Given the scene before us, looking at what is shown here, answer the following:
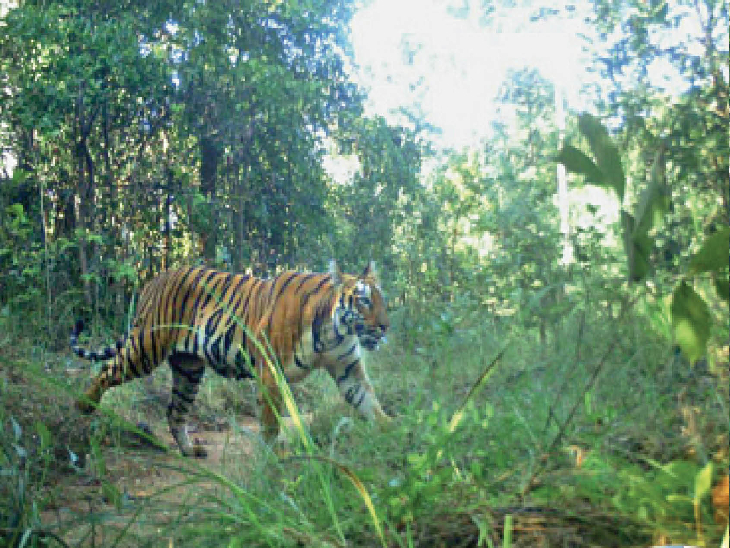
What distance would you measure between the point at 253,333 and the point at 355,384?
2.51 ft

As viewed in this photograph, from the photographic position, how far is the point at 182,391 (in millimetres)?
4973

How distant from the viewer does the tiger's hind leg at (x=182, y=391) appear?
16.3 feet

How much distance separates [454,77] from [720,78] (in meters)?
A: 7.02

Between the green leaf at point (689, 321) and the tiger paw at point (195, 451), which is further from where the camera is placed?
the tiger paw at point (195, 451)

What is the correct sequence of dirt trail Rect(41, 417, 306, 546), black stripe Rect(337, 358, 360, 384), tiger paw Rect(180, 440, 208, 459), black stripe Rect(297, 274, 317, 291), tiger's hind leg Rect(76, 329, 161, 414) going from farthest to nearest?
tiger paw Rect(180, 440, 208, 459)
tiger's hind leg Rect(76, 329, 161, 414)
black stripe Rect(297, 274, 317, 291)
black stripe Rect(337, 358, 360, 384)
dirt trail Rect(41, 417, 306, 546)

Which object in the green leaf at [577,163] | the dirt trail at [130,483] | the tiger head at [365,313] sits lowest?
the dirt trail at [130,483]

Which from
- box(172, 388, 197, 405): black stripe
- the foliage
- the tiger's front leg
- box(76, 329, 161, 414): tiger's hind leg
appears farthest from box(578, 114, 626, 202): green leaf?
box(172, 388, 197, 405): black stripe

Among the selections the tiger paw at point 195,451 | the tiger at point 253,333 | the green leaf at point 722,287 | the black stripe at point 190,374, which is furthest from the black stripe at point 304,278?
the green leaf at point 722,287

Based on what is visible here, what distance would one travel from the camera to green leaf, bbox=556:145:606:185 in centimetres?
107

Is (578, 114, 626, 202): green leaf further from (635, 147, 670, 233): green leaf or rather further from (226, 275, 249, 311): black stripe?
(226, 275, 249, 311): black stripe

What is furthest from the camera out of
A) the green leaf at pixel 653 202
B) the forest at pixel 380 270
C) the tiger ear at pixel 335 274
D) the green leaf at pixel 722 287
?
the tiger ear at pixel 335 274

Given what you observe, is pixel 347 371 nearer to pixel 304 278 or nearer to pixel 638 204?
pixel 304 278

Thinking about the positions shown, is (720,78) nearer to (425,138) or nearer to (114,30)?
(114,30)

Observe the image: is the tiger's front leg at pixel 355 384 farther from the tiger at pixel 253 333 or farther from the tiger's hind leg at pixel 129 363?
the tiger's hind leg at pixel 129 363
